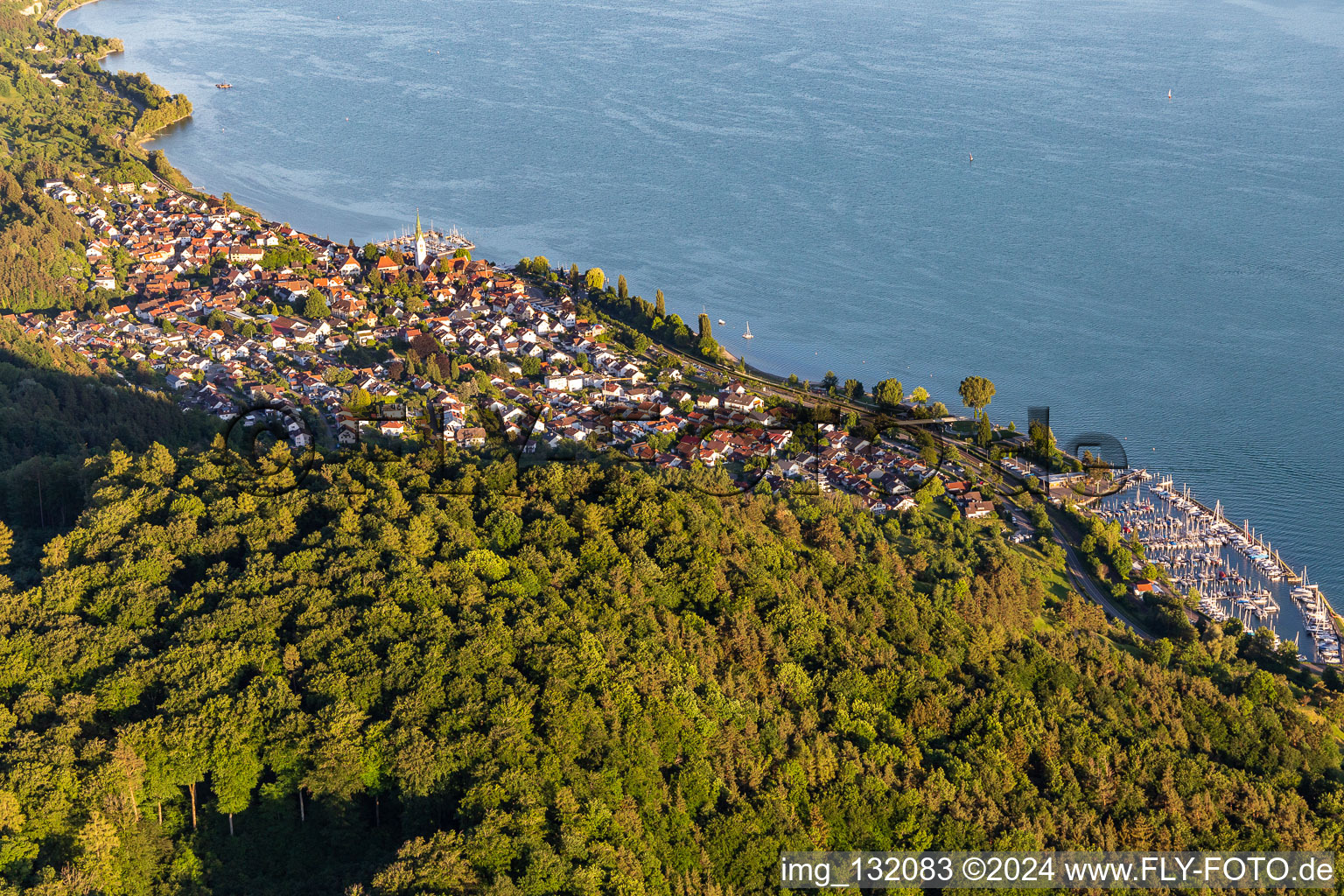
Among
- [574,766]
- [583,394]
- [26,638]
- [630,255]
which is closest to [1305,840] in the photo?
[574,766]

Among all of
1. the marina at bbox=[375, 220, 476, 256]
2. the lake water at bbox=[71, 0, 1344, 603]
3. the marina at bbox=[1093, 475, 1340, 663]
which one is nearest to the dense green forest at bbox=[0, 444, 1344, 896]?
the marina at bbox=[1093, 475, 1340, 663]

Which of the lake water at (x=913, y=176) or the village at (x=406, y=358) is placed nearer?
the village at (x=406, y=358)

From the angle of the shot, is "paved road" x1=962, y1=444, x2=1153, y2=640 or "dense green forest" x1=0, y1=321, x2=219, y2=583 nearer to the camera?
"dense green forest" x1=0, y1=321, x2=219, y2=583

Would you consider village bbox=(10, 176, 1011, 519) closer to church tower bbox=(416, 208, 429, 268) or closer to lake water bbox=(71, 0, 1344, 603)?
church tower bbox=(416, 208, 429, 268)

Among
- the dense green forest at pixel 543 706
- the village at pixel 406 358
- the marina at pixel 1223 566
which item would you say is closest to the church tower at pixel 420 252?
the village at pixel 406 358

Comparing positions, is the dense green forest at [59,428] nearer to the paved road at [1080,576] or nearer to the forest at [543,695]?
the forest at [543,695]

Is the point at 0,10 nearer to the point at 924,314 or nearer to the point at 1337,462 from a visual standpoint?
the point at 924,314
